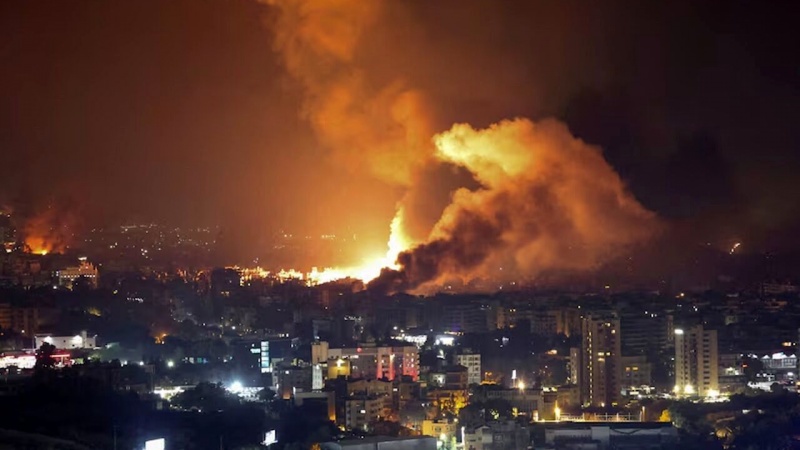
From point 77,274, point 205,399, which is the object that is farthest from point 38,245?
point 205,399

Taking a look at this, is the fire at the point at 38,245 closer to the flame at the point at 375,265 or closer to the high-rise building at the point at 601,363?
the flame at the point at 375,265

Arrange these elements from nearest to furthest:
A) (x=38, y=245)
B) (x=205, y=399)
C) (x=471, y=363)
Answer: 1. (x=205, y=399)
2. (x=471, y=363)
3. (x=38, y=245)

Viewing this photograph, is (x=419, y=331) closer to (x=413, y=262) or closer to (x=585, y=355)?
(x=413, y=262)

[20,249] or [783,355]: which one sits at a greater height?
[20,249]

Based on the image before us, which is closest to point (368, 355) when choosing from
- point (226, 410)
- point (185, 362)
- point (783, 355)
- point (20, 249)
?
point (185, 362)

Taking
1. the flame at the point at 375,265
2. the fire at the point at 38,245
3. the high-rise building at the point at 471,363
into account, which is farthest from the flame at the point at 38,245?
the high-rise building at the point at 471,363

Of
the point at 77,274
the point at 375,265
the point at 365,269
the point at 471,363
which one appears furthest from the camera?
the point at 365,269

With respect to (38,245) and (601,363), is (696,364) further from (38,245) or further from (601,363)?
(38,245)

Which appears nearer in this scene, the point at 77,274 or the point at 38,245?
the point at 77,274
